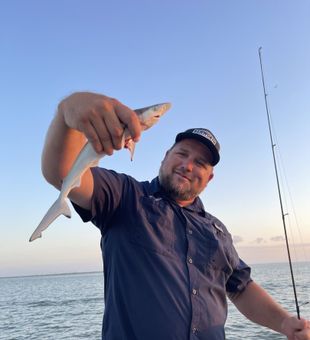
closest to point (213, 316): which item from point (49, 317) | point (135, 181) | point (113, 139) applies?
point (135, 181)

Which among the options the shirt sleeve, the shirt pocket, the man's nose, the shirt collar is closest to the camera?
the shirt sleeve

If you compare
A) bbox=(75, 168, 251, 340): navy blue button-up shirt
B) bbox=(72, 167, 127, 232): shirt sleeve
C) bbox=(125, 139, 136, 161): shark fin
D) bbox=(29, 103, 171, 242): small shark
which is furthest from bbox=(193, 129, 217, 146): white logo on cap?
bbox=(125, 139, 136, 161): shark fin

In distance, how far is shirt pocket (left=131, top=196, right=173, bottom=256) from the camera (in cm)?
324

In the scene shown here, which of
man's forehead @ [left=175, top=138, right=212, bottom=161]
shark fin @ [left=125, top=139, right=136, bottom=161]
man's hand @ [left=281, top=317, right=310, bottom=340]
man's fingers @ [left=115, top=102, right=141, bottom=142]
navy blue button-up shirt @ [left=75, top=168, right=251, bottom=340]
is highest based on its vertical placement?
man's forehead @ [left=175, top=138, right=212, bottom=161]

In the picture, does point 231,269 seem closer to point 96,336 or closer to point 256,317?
point 256,317

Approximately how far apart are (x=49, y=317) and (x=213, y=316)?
2471 cm

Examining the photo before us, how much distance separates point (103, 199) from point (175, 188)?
85 centimetres

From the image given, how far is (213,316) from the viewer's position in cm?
338

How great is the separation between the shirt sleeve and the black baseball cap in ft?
3.45

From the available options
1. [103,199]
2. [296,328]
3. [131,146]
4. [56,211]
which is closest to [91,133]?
[131,146]

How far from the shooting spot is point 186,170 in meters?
3.88

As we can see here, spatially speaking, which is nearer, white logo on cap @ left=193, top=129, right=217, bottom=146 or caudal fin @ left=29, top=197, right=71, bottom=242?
caudal fin @ left=29, top=197, right=71, bottom=242

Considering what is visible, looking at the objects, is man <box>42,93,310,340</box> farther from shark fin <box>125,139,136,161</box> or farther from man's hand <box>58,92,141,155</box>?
shark fin <box>125,139,136,161</box>

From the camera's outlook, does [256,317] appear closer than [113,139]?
No
